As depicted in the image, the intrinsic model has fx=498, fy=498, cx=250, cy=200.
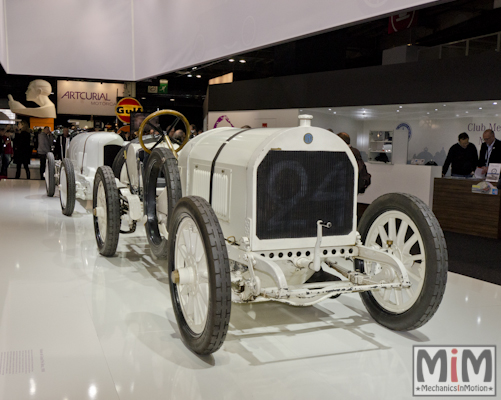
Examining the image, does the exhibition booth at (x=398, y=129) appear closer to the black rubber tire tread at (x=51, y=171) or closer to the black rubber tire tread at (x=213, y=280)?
the black rubber tire tread at (x=51, y=171)

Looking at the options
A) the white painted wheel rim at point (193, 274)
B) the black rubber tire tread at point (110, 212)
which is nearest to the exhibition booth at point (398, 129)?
the black rubber tire tread at point (110, 212)

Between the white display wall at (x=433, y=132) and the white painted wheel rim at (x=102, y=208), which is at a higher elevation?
the white display wall at (x=433, y=132)

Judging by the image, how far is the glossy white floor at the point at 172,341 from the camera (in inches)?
98.8

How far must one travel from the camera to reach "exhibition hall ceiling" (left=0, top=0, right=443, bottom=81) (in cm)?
629

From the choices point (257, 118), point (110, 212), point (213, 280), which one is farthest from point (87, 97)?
point (213, 280)

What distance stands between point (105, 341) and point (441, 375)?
1.96m

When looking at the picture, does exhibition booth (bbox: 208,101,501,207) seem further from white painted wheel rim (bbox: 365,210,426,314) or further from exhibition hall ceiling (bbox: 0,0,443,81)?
white painted wheel rim (bbox: 365,210,426,314)

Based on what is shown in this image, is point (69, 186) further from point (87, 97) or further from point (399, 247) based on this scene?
point (87, 97)

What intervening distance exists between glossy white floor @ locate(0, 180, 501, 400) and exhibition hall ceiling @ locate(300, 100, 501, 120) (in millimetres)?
4607

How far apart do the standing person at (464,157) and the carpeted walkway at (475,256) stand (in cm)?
147

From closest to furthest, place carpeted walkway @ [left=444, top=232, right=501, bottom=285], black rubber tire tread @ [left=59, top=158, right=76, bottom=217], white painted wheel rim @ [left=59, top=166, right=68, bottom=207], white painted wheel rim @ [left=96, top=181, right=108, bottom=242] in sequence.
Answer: carpeted walkway @ [left=444, top=232, right=501, bottom=285]
white painted wheel rim @ [left=96, top=181, right=108, bottom=242]
black rubber tire tread @ [left=59, top=158, right=76, bottom=217]
white painted wheel rim @ [left=59, top=166, right=68, bottom=207]

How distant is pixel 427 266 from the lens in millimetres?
2973

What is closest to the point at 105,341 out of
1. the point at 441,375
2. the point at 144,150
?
the point at 441,375

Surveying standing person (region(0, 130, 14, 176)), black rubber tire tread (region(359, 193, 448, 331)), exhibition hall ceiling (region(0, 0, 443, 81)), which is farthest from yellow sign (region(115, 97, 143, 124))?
black rubber tire tread (region(359, 193, 448, 331))
